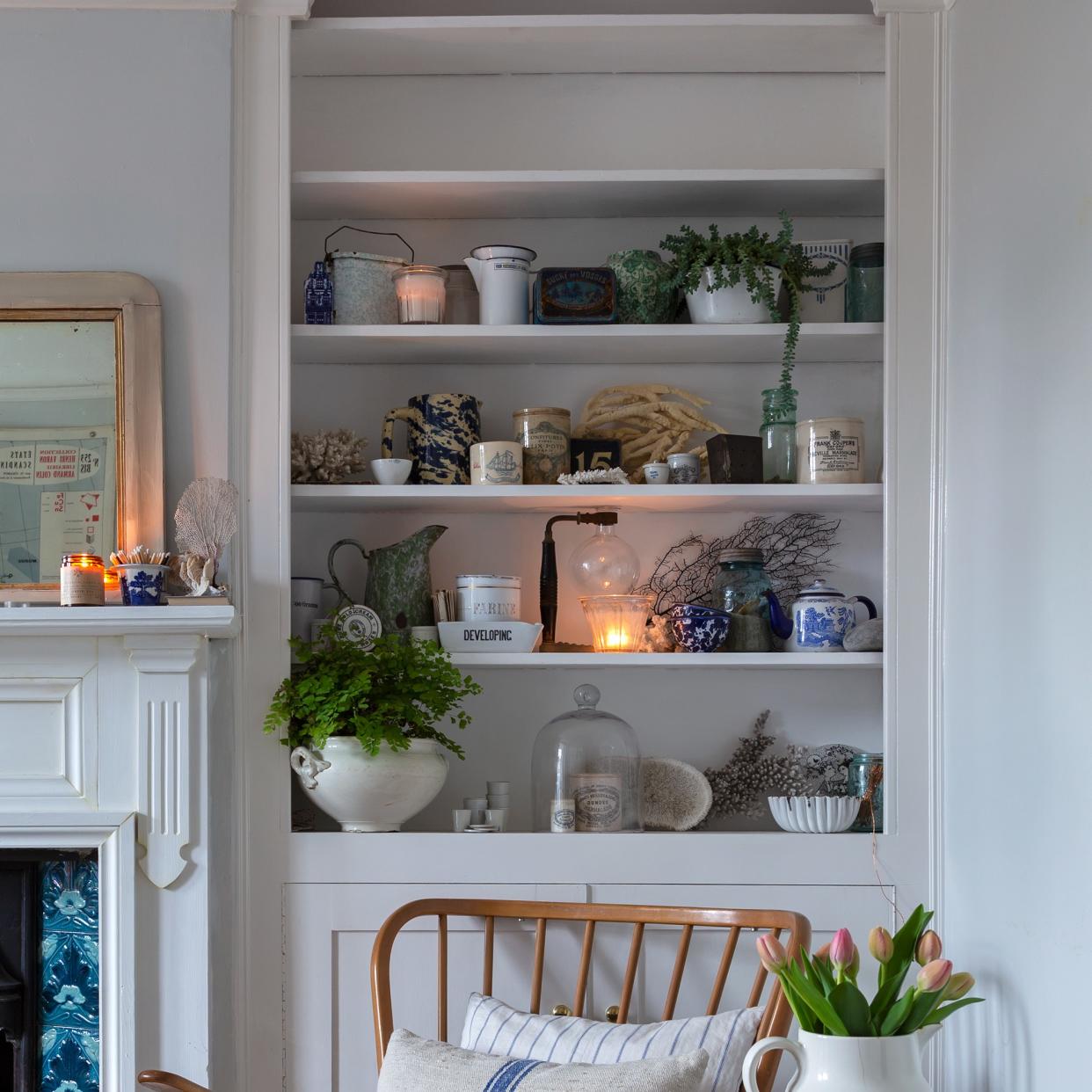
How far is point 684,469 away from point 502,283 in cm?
53

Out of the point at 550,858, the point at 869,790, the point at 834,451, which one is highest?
the point at 834,451

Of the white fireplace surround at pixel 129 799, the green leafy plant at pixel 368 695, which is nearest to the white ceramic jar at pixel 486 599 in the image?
the green leafy plant at pixel 368 695

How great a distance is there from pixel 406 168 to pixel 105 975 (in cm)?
175

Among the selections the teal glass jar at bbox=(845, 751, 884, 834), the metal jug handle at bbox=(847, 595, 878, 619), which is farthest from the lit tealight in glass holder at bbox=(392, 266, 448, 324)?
the teal glass jar at bbox=(845, 751, 884, 834)

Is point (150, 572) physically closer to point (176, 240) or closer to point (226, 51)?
point (176, 240)

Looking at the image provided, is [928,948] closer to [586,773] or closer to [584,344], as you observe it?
[586,773]

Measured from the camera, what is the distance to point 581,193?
8.73 feet

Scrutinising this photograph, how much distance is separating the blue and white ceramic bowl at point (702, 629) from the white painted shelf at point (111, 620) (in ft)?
2.88

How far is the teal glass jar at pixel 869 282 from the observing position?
261 cm

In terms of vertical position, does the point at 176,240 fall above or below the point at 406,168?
below

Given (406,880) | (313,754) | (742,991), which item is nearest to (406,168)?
(313,754)

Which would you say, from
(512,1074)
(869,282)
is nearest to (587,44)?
(869,282)

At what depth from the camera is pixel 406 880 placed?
96.0 inches

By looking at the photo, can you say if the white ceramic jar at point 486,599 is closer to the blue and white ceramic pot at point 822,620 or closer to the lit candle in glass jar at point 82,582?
the blue and white ceramic pot at point 822,620
